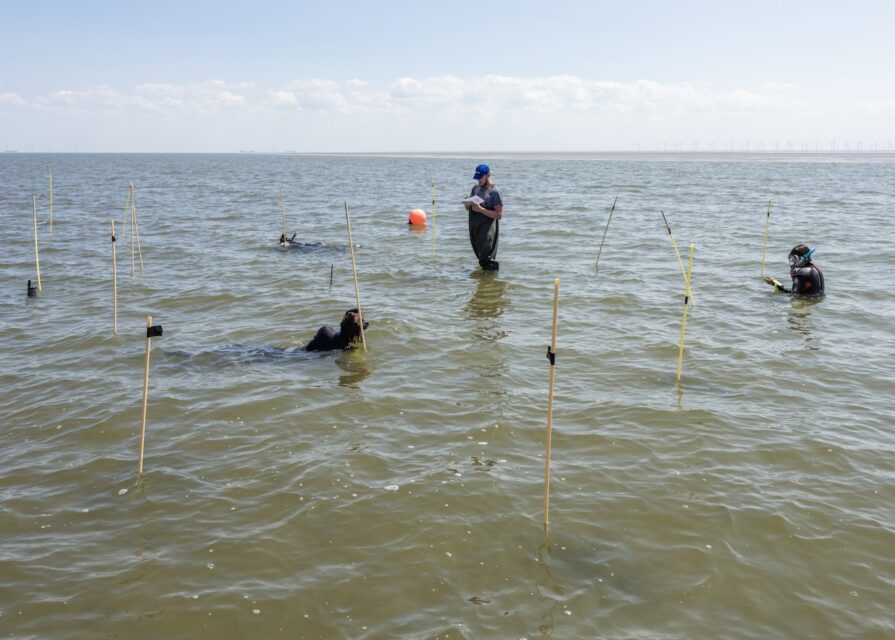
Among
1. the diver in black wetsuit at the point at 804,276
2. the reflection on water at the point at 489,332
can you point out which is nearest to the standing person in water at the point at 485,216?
the reflection on water at the point at 489,332

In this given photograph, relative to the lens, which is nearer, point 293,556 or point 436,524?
point 293,556

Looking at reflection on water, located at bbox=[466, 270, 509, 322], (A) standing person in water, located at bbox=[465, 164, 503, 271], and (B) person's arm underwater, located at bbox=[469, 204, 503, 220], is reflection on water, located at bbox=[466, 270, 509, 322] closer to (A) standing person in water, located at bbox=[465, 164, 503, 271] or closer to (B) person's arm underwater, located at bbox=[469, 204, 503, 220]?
(A) standing person in water, located at bbox=[465, 164, 503, 271]

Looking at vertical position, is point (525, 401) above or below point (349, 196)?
below

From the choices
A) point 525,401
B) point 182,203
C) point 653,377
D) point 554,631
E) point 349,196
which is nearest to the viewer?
point 554,631

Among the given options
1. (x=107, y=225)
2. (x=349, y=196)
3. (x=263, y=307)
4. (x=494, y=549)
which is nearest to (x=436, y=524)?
(x=494, y=549)

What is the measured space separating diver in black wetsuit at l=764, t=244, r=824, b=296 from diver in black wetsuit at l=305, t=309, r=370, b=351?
9.34m

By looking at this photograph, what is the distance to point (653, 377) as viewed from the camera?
33.7ft

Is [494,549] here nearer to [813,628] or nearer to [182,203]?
[813,628]

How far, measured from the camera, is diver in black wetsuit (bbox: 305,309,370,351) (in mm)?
11430

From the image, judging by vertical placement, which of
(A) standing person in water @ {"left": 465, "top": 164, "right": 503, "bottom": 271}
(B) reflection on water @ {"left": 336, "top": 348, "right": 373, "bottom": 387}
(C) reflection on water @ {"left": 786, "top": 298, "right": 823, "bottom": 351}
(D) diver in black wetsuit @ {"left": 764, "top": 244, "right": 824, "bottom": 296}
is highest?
(A) standing person in water @ {"left": 465, "top": 164, "right": 503, "bottom": 271}

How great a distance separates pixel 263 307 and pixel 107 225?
17402 mm

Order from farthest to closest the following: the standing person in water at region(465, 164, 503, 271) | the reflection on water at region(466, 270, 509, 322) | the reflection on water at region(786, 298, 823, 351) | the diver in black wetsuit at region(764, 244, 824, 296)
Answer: the standing person in water at region(465, 164, 503, 271), the diver in black wetsuit at region(764, 244, 824, 296), the reflection on water at region(466, 270, 509, 322), the reflection on water at region(786, 298, 823, 351)

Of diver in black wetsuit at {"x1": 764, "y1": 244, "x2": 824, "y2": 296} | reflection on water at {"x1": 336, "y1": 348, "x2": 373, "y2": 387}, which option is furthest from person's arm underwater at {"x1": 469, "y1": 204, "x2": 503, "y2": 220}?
diver in black wetsuit at {"x1": 764, "y1": 244, "x2": 824, "y2": 296}

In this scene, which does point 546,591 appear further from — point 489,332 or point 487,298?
point 487,298
